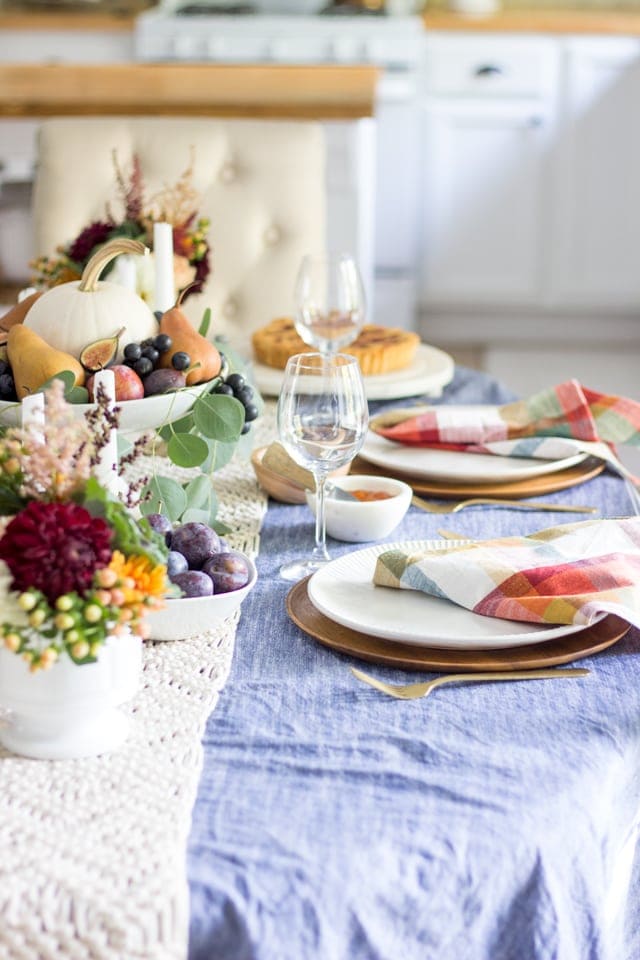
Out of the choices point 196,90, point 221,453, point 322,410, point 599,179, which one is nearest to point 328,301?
point 221,453

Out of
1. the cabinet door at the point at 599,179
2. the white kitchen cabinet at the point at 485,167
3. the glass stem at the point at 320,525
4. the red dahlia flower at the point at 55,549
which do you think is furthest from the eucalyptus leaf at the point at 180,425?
the cabinet door at the point at 599,179

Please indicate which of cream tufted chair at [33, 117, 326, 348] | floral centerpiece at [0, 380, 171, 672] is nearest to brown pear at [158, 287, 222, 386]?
floral centerpiece at [0, 380, 171, 672]

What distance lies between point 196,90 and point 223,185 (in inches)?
12.6

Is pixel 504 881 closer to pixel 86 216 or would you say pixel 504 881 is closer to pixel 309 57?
pixel 86 216

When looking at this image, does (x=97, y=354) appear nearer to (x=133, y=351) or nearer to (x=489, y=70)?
(x=133, y=351)

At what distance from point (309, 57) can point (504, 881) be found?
11.9 feet

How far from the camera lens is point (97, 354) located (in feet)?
3.13

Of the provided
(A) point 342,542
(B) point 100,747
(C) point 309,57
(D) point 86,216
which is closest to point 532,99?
(C) point 309,57

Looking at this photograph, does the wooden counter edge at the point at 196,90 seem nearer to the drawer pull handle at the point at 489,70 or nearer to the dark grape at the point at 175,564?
the dark grape at the point at 175,564

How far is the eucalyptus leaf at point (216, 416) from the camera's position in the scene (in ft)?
3.16

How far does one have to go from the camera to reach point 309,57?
392 cm

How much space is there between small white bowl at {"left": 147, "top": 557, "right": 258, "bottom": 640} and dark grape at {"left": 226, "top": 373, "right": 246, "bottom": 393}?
0.69ft

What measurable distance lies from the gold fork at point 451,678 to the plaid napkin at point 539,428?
1.62ft

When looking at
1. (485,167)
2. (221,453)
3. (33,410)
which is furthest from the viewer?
(485,167)
